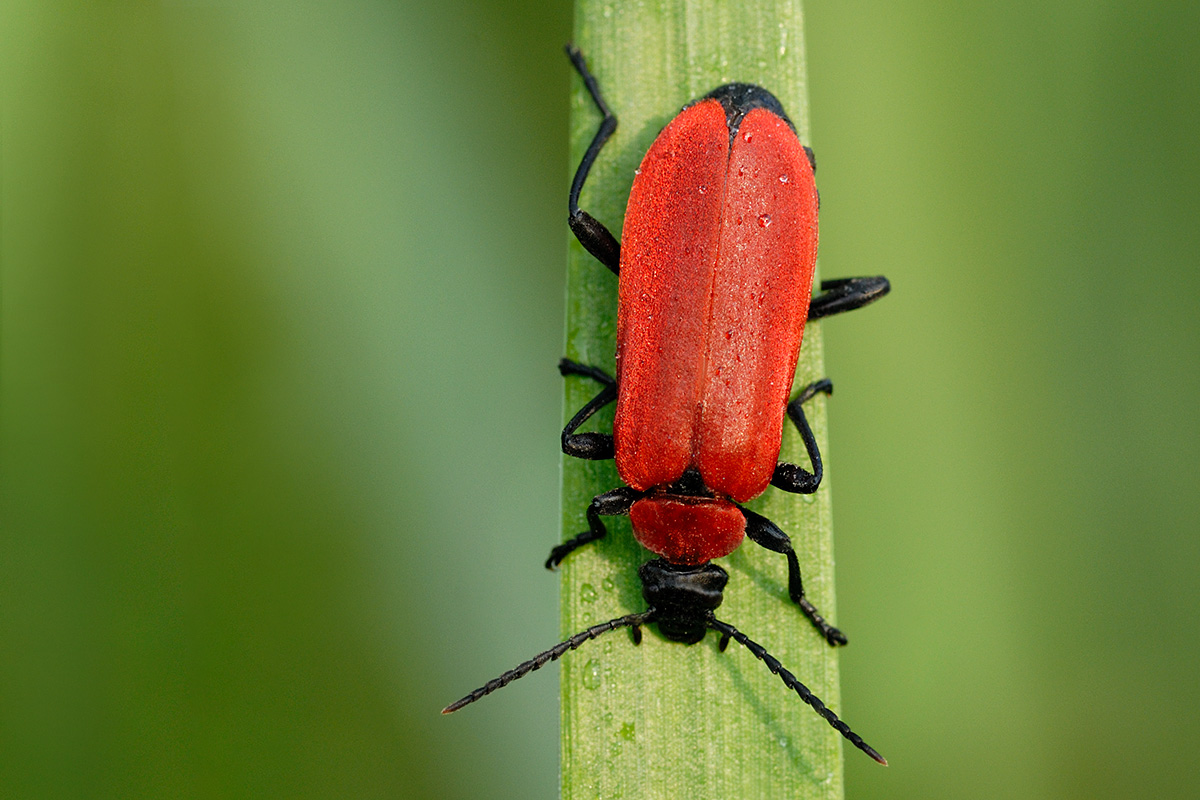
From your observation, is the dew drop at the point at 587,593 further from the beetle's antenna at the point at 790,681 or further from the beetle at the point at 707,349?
the beetle's antenna at the point at 790,681

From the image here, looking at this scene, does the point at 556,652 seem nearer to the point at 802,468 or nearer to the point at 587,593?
the point at 587,593

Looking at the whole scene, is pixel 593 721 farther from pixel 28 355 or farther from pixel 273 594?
pixel 28 355

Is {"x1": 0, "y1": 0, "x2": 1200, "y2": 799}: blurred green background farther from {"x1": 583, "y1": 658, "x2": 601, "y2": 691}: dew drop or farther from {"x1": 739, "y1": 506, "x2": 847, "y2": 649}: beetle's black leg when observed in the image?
{"x1": 583, "y1": 658, "x2": 601, "y2": 691}: dew drop

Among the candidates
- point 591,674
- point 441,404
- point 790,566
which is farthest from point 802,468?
point 441,404

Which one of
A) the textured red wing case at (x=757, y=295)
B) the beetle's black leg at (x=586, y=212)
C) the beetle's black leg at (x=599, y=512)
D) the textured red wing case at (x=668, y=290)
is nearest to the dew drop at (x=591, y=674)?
the beetle's black leg at (x=599, y=512)

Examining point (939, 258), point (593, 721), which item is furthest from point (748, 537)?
point (939, 258)

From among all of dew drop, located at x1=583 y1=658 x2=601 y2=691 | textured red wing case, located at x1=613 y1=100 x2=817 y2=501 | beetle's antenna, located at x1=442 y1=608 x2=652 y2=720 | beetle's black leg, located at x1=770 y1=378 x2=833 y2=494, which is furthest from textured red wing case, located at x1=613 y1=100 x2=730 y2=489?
dew drop, located at x1=583 y1=658 x2=601 y2=691

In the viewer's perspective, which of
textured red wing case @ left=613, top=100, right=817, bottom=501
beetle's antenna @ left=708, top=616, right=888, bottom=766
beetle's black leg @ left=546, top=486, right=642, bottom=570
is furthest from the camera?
beetle's black leg @ left=546, top=486, right=642, bottom=570
